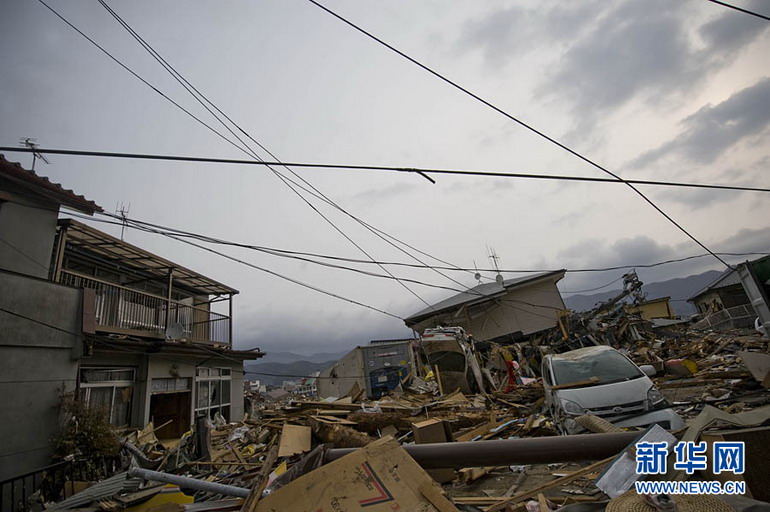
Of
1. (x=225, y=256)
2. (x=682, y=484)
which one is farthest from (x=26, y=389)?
(x=682, y=484)

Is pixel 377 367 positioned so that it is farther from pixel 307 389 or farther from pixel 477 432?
pixel 307 389

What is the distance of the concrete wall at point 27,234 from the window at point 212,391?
7.33 meters

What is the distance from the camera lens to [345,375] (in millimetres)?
30422

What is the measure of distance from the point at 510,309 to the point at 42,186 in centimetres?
2440

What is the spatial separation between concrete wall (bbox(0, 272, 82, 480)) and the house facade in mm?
20

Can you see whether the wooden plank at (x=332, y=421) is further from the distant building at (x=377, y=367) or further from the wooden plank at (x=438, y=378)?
the distant building at (x=377, y=367)

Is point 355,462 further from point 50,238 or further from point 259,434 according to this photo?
point 50,238

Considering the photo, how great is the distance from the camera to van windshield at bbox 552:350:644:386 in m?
6.53

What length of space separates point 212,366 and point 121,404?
14.7 ft

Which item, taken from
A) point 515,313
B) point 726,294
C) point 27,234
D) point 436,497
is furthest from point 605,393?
point 726,294

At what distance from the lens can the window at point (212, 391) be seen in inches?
579

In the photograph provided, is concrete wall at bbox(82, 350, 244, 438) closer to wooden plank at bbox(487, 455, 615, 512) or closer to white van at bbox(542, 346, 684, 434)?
wooden plank at bbox(487, 455, 615, 512)

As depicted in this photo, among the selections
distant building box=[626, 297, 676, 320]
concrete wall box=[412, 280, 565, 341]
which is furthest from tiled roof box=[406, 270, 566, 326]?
distant building box=[626, 297, 676, 320]

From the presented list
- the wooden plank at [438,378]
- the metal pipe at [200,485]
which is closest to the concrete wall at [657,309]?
the wooden plank at [438,378]
